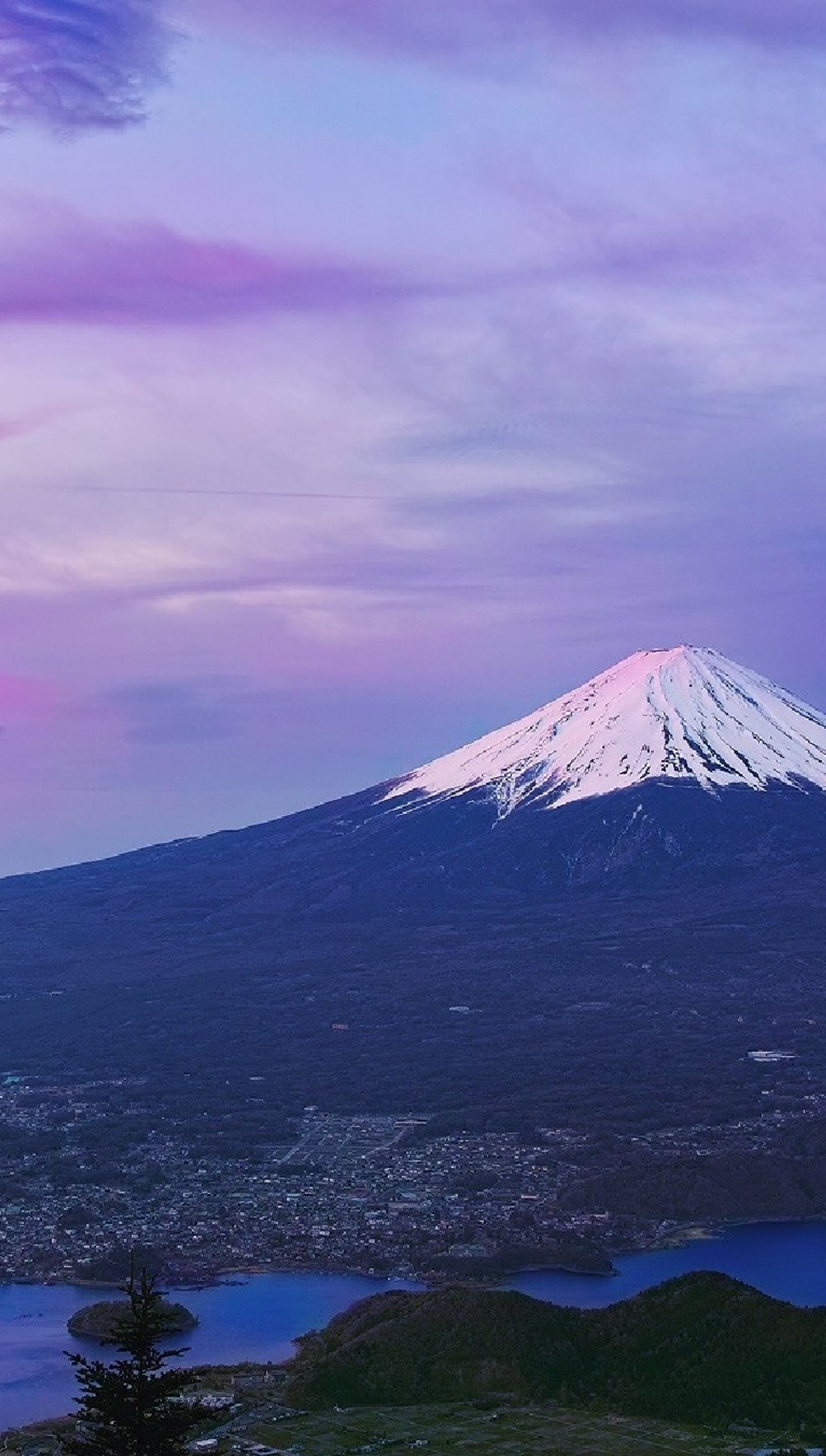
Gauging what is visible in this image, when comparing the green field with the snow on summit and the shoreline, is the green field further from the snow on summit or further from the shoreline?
the snow on summit

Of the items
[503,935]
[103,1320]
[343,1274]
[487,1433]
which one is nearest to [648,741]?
[503,935]

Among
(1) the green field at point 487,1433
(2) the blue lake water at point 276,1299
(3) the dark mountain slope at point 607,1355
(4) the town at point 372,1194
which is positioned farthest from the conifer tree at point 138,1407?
(4) the town at point 372,1194

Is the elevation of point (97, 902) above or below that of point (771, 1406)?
above

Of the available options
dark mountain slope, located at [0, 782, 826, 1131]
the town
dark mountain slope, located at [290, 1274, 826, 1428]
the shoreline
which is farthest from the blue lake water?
dark mountain slope, located at [0, 782, 826, 1131]

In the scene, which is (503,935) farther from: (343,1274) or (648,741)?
(343,1274)

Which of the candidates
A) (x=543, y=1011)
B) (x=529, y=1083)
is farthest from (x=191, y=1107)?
(x=543, y=1011)

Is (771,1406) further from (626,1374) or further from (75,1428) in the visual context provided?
(75,1428)

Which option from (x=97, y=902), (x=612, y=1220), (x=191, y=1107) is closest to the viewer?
(x=612, y=1220)
